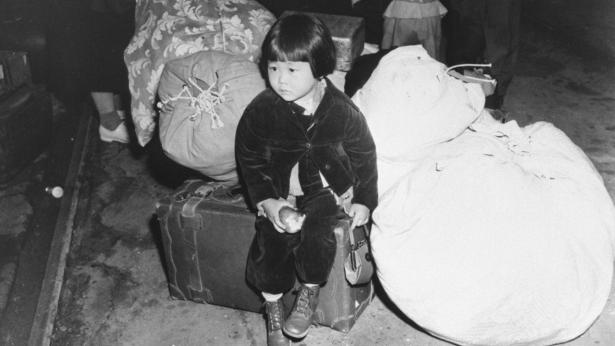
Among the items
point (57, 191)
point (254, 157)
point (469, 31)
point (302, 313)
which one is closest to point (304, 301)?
point (302, 313)

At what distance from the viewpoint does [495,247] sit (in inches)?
80.0

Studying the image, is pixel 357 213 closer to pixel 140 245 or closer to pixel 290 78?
pixel 290 78

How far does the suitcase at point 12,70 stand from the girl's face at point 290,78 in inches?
97.8

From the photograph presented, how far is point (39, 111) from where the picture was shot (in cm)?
394

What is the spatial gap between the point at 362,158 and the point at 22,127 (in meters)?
2.59

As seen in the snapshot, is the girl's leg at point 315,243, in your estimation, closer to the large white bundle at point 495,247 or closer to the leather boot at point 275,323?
the leather boot at point 275,323

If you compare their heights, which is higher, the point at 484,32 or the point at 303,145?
the point at 303,145

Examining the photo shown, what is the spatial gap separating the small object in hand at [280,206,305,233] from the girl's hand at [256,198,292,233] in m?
0.02

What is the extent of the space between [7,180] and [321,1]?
A: 252cm

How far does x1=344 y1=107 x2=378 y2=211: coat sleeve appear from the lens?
2082 mm

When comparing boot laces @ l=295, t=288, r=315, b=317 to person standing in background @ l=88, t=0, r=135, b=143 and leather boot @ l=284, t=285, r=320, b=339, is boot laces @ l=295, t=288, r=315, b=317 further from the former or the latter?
person standing in background @ l=88, t=0, r=135, b=143

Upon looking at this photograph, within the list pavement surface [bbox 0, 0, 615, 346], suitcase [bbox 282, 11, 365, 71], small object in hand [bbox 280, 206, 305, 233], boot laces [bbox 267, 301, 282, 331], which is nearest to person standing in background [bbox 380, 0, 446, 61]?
suitcase [bbox 282, 11, 365, 71]

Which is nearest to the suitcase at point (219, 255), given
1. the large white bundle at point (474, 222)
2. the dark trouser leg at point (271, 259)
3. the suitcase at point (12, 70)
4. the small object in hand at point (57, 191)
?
the dark trouser leg at point (271, 259)

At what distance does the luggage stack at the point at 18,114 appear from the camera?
369 cm
